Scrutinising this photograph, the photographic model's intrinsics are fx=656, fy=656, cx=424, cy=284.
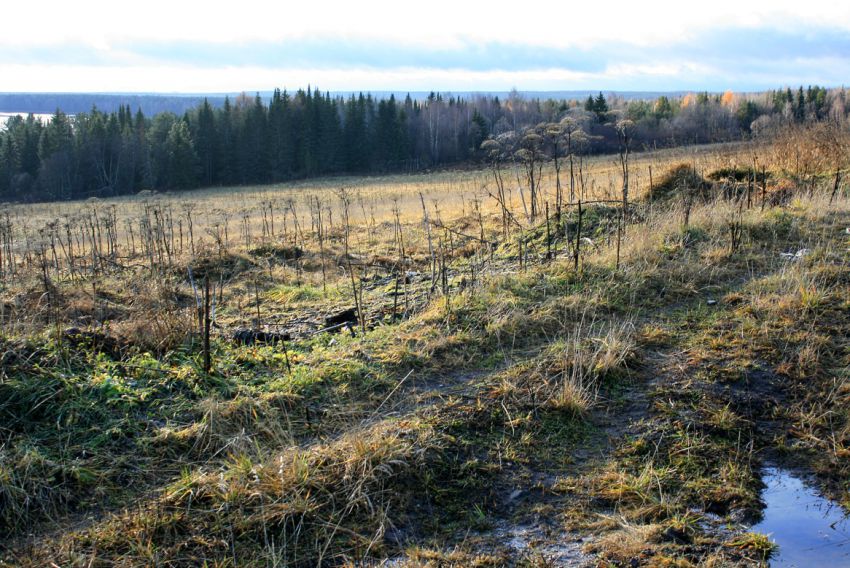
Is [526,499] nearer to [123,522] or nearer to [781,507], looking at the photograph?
[781,507]

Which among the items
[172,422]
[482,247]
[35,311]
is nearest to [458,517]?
[172,422]

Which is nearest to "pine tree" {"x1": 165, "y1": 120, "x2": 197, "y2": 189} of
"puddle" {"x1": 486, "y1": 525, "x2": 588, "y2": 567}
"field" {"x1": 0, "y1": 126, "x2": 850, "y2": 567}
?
"field" {"x1": 0, "y1": 126, "x2": 850, "y2": 567}

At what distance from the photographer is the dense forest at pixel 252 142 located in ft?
176

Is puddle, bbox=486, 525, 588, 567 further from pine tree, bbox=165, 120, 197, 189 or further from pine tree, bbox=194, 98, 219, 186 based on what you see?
pine tree, bbox=194, 98, 219, 186

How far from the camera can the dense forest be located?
176 feet

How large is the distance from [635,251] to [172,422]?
4.71m

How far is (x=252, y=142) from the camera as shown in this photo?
58.1 meters

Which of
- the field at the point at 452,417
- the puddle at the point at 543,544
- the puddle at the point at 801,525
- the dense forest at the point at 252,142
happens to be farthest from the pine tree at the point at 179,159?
the puddle at the point at 801,525

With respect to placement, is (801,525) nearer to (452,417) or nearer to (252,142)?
(452,417)

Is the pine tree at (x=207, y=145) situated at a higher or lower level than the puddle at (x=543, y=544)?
higher

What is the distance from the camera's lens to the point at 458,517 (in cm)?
334

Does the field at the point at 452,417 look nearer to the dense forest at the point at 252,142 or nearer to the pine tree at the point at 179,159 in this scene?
the dense forest at the point at 252,142

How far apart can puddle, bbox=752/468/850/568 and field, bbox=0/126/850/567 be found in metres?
0.10

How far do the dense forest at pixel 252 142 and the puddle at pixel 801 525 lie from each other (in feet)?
153
